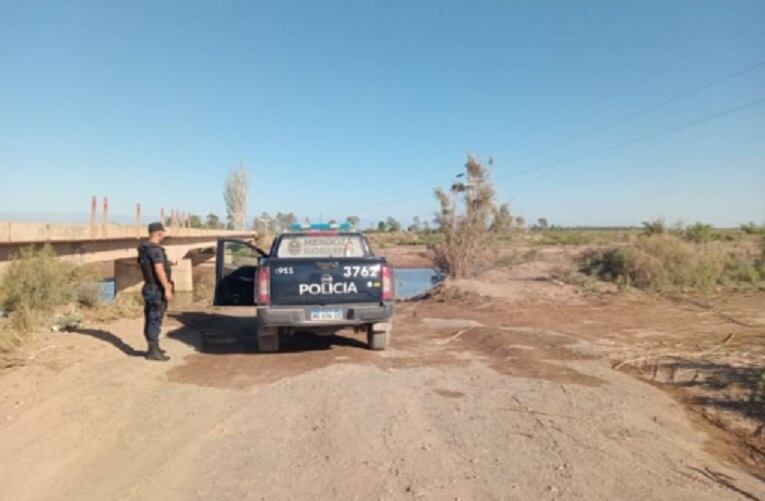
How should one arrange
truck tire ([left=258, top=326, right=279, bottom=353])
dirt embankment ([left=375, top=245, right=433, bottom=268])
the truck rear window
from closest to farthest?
truck tire ([left=258, top=326, right=279, bottom=353])
the truck rear window
dirt embankment ([left=375, top=245, right=433, bottom=268])

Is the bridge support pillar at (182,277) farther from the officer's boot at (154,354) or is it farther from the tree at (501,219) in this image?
the officer's boot at (154,354)

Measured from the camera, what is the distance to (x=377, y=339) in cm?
888

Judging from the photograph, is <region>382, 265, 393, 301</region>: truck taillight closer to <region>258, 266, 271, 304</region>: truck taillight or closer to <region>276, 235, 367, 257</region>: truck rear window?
<region>276, 235, 367, 257</region>: truck rear window

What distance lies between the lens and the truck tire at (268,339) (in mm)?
8600

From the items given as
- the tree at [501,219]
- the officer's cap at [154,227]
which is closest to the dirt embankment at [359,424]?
the officer's cap at [154,227]

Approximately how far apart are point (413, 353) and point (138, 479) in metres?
5.11

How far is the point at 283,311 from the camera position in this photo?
8.12m

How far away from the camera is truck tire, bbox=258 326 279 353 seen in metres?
8.60

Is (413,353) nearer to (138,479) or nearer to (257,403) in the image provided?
(257,403)

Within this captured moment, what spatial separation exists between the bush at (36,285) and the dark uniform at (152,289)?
2885mm

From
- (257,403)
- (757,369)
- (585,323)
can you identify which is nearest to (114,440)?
(257,403)

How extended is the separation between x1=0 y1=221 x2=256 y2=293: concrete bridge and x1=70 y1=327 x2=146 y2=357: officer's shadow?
4331mm

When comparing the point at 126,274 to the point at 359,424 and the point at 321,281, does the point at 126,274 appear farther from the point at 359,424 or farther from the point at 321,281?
the point at 359,424

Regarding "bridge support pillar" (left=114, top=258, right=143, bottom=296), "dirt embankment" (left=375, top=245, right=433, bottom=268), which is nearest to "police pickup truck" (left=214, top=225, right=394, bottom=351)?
"bridge support pillar" (left=114, top=258, right=143, bottom=296)
